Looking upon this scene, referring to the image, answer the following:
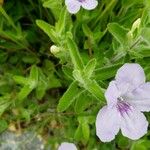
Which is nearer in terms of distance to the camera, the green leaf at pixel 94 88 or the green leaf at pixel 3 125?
the green leaf at pixel 94 88

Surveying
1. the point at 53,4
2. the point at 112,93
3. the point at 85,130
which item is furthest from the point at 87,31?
the point at 112,93

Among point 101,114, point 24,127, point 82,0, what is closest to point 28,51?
point 24,127

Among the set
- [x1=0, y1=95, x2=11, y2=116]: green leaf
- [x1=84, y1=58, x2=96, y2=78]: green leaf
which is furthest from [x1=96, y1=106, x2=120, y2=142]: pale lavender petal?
[x1=0, y1=95, x2=11, y2=116]: green leaf

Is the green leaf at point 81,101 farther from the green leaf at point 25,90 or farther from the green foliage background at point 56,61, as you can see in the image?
the green leaf at point 25,90

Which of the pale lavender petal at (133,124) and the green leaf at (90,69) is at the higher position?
the green leaf at (90,69)

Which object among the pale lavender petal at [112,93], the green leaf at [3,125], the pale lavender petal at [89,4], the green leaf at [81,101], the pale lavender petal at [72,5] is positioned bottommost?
the pale lavender petal at [112,93]

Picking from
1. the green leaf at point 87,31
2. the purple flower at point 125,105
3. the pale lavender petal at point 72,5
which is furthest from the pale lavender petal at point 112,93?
the green leaf at point 87,31

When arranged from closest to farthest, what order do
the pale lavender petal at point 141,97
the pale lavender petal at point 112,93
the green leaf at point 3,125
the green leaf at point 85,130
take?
the pale lavender petal at point 112,93 → the pale lavender petal at point 141,97 → the green leaf at point 85,130 → the green leaf at point 3,125
